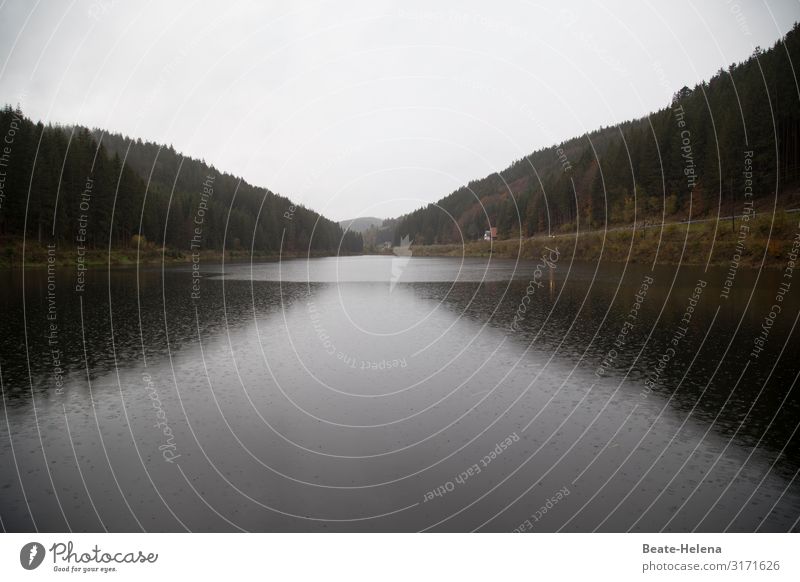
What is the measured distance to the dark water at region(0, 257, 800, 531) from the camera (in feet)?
35.2

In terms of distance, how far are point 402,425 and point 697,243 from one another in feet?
258

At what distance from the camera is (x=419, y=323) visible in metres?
34.7

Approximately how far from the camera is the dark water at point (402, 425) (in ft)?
35.2

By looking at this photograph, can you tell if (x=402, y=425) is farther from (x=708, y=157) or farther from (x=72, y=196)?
(x=708, y=157)

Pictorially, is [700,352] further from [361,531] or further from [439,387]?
[361,531]

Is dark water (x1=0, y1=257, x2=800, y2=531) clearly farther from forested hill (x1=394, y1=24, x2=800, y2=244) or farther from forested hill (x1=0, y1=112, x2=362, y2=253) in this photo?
forested hill (x1=0, y1=112, x2=362, y2=253)

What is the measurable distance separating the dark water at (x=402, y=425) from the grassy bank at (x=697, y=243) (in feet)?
126

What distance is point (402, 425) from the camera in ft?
51.5

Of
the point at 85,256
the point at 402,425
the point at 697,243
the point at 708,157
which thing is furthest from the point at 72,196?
the point at 708,157

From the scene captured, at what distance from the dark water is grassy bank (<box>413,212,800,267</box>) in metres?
38.5

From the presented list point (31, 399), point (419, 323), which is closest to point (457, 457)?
point (31, 399)

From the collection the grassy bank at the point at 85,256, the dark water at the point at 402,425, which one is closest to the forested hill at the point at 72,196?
the grassy bank at the point at 85,256

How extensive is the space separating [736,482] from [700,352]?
538 inches

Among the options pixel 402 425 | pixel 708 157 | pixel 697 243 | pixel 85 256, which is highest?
pixel 708 157
